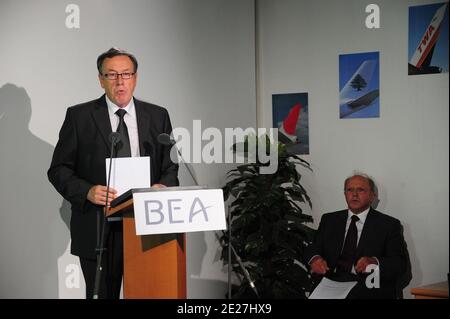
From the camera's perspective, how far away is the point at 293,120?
638cm

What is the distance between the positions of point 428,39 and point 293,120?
1.32 m

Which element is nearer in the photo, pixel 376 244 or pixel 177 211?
pixel 177 211

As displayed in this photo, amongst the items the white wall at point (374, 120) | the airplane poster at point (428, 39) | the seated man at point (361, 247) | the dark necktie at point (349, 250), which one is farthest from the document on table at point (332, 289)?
the airplane poster at point (428, 39)

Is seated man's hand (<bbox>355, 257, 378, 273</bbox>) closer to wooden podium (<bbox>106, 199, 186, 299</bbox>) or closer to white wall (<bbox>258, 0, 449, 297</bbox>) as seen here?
white wall (<bbox>258, 0, 449, 297</bbox>)

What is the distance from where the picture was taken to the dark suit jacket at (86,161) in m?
4.63

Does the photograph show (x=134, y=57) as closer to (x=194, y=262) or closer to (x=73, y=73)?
(x=73, y=73)

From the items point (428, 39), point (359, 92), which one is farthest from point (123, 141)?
point (428, 39)

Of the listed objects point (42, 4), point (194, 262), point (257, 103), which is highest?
point (42, 4)

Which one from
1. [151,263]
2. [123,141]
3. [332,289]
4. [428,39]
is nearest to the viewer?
[151,263]

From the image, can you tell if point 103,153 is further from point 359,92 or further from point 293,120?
point 359,92

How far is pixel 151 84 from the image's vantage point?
18.0 feet

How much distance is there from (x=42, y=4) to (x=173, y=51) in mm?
1203
